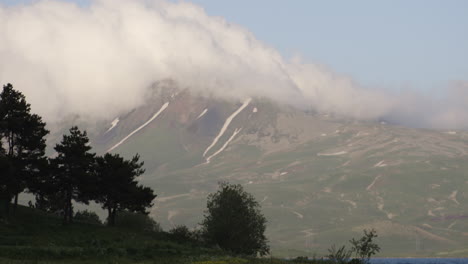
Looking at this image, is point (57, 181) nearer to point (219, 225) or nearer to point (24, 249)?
point (219, 225)

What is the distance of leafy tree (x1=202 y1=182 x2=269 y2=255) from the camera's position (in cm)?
12388

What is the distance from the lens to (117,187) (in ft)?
384

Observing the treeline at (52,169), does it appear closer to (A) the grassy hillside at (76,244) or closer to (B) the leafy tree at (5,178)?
(B) the leafy tree at (5,178)

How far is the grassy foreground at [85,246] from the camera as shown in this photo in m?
66.7

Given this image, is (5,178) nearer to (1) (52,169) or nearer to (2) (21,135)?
(2) (21,135)

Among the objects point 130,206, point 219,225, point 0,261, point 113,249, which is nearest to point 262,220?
point 219,225

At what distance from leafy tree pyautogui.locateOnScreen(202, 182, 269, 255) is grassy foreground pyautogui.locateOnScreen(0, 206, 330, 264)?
46.9 ft

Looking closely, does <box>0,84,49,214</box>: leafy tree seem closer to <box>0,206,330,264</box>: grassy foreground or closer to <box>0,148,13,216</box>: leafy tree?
<box>0,148,13,216</box>: leafy tree

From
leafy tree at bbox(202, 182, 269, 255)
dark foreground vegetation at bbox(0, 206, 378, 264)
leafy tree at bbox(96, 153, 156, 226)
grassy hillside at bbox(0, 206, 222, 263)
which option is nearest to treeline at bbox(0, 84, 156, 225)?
leafy tree at bbox(96, 153, 156, 226)

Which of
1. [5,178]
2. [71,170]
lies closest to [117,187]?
[71,170]

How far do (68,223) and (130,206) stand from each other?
13.9 m

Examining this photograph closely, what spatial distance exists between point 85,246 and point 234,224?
4690 cm

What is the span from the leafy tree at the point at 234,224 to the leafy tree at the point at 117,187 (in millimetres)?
14324

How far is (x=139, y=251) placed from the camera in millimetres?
78438
